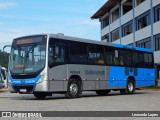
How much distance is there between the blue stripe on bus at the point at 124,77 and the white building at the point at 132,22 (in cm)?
1738

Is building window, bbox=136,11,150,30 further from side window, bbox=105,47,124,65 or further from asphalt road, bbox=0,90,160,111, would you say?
asphalt road, bbox=0,90,160,111

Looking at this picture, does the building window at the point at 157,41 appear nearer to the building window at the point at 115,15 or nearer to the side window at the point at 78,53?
the building window at the point at 115,15

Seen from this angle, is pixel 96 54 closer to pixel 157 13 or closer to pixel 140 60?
pixel 140 60

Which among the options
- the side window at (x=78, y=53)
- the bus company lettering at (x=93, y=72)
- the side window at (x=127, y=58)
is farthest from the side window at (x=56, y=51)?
the side window at (x=127, y=58)

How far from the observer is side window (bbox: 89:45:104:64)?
2080 cm

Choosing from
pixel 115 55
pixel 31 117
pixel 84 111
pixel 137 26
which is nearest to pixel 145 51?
pixel 115 55

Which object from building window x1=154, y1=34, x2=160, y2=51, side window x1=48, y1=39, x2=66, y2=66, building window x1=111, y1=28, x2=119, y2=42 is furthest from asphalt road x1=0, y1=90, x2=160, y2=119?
building window x1=111, y1=28, x2=119, y2=42

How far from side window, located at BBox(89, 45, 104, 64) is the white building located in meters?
22.9

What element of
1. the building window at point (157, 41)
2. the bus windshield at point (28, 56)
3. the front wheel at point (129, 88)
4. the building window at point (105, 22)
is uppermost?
the building window at point (105, 22)

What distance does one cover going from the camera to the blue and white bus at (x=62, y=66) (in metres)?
17.8

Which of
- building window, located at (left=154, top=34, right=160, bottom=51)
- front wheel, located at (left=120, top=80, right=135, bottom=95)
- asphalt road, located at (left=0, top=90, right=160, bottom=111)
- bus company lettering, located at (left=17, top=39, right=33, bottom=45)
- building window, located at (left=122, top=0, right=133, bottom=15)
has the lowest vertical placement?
asphalt road, located at (left=0, top=90, right=160, bottom=111)

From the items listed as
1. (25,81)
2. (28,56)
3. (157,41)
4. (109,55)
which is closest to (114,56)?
(109,55)

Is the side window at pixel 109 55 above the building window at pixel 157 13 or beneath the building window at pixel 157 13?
beneath

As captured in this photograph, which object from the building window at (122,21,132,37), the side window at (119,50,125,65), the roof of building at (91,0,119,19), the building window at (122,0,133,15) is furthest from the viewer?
the roof of building at (91,0,119,19)
